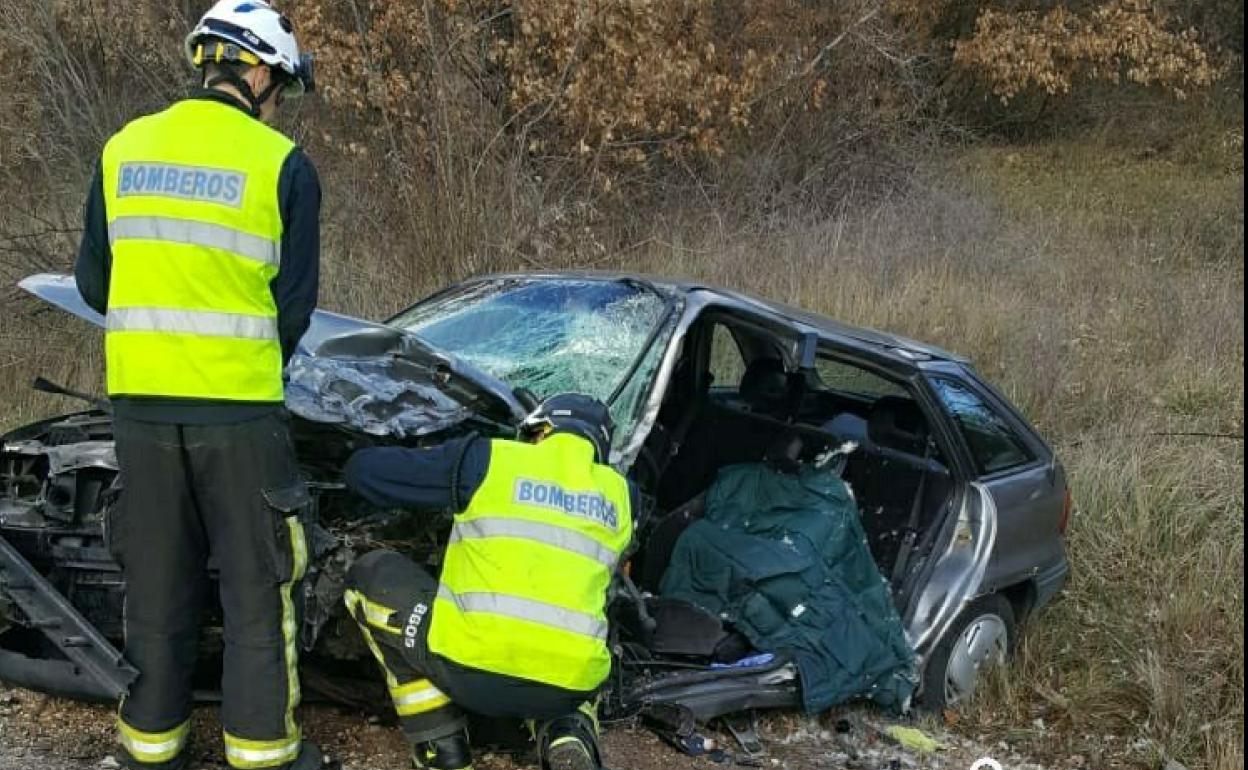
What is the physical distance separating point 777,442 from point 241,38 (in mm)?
2582

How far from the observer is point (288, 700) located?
297cm

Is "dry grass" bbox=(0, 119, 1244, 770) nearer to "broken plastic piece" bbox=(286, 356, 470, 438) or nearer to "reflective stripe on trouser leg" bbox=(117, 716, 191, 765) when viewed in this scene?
"broken plastic piece" bbox=(286, 356, 470, 438)

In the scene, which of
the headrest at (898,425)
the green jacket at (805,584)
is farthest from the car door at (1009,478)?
the green jacket at (805,584)

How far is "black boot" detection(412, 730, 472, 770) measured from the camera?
302 cm

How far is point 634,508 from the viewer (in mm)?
3129

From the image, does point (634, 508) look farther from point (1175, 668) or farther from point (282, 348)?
point (1175, 668)

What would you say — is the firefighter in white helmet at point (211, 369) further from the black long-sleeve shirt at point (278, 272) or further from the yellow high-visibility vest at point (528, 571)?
the yellow high-visibility vest at point (528, 571)

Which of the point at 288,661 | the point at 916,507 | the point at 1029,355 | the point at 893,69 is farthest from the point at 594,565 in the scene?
the point at 893,69

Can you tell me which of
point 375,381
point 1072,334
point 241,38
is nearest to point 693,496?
point 375,381

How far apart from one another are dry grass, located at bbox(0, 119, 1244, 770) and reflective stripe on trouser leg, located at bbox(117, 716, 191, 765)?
2.86m

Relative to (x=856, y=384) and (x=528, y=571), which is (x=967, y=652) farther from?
(x=528, y=571)

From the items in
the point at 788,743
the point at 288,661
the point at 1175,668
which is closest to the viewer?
the point at 288,661

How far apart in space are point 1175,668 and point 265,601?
351cm

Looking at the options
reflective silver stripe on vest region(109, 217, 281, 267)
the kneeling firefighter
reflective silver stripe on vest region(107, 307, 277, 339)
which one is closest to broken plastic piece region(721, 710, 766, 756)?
the kneeling firefighter
